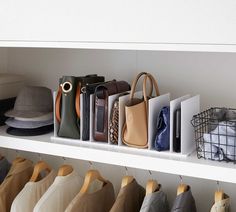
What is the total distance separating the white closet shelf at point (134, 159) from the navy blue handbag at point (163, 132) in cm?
4

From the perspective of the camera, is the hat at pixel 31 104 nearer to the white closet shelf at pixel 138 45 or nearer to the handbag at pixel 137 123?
the white closet shelf at pixel 138 45

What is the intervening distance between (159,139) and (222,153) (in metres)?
0.21

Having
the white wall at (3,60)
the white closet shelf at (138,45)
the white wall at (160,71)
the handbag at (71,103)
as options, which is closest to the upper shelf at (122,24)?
the white closet shelf at (138,45)

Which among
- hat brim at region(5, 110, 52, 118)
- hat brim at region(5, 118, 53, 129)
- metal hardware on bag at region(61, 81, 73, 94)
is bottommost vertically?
hat brim at region(5, 118, 53, 129)

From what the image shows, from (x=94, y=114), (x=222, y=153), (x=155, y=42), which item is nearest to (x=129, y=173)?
(x=94, y=114)

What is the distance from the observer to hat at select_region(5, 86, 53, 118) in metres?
1.76

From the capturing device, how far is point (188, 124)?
145cm

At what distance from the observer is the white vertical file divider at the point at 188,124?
141cm

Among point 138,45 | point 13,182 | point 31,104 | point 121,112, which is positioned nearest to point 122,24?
point 138,45

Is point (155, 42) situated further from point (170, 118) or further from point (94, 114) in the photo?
point (94, 114)

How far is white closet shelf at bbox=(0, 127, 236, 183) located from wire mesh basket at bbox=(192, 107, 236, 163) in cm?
3

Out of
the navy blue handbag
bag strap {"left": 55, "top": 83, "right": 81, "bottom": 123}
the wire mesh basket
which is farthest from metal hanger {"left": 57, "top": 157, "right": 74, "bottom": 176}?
the wire mesh basket

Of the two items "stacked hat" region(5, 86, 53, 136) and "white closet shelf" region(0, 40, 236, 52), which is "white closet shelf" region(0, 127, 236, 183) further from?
"white closet shelf" region(0, 40, 236, 52)

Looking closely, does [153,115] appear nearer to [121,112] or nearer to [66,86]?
[121,112]
